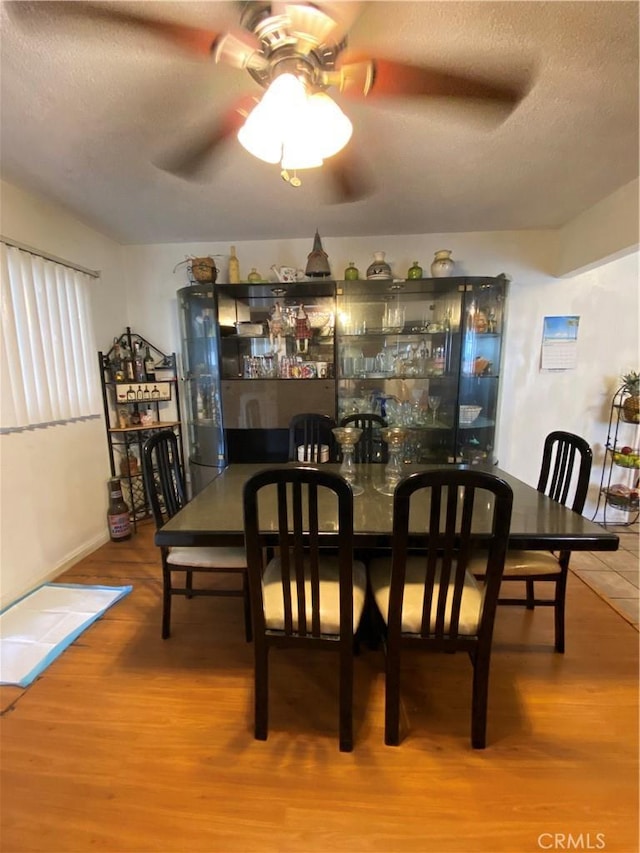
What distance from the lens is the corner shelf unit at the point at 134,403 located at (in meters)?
3.00

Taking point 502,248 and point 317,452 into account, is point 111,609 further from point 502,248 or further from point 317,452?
point 502,248

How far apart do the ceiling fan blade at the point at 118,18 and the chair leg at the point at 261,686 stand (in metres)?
1.87

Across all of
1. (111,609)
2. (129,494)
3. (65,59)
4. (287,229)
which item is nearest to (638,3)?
(65,59)

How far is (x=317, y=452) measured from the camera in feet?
8.55

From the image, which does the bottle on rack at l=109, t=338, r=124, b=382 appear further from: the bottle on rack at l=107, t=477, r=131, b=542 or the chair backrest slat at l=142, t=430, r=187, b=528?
the chair backrest slat at l=142, t=430, r=187, b=528

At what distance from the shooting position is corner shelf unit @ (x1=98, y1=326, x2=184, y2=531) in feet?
9.86

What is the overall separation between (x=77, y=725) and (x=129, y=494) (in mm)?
1923

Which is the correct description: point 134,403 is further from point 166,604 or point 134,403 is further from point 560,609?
point 560,609

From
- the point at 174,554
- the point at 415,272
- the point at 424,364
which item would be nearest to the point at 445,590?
the point at 174,554

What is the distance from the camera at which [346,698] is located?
128cm

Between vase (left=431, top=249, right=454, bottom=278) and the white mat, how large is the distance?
3100 millimetres

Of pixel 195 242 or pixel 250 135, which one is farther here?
pixel 195 242

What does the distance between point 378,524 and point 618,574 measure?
7.01 ft

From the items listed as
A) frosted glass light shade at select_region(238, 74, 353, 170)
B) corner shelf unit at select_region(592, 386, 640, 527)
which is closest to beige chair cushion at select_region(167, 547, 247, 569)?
frosted glass light shade at select_region(238, 74, 353, 170)
